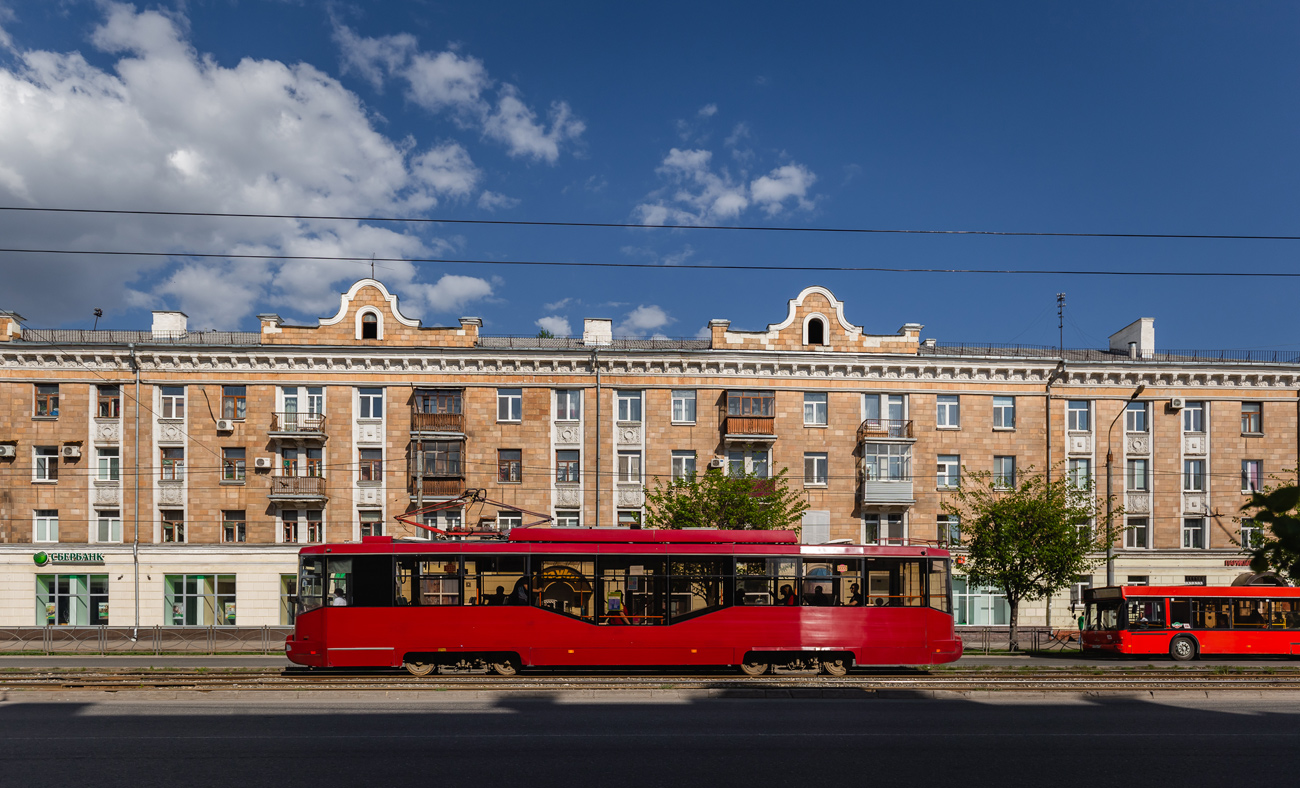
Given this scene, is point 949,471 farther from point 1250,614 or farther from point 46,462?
point 46,462

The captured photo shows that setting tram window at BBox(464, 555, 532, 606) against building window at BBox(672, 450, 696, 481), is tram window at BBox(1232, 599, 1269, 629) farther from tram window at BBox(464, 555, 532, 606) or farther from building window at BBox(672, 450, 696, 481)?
tram window at BBox(464, 555, 532, 606)

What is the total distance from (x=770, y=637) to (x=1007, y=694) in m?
4.80

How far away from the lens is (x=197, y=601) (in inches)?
1320

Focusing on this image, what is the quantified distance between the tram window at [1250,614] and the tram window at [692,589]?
17834 millimetres

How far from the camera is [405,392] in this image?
3469 centimetres

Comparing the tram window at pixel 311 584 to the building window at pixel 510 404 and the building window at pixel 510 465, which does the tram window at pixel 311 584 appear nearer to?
the building window at pixel 510 465

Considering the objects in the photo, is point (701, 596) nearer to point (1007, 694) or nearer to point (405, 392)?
point (1007, 694)

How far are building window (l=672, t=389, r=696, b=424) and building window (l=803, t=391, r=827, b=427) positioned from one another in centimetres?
493

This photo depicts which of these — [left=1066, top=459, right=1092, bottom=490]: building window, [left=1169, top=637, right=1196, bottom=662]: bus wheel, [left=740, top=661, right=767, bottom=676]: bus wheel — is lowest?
[left=1169, top=637, right=1196, bottom=662]: bus wheel

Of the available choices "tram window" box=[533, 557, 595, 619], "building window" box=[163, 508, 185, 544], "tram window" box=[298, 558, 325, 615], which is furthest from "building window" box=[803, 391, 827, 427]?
"building window" box=[163, 508, 185, 544]

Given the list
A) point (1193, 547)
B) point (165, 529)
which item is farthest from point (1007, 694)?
point (165, 529)

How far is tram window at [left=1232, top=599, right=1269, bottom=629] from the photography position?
979 inches

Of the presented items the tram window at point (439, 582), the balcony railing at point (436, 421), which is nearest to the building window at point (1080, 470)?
the balcony railing at point (436, 421)

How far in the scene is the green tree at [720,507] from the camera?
97.2ft
